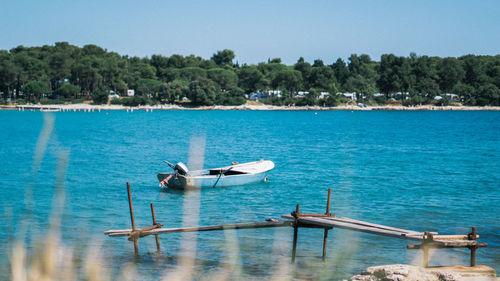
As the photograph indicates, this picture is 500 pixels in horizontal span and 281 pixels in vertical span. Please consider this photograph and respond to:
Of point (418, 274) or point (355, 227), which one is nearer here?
point (418, 274)

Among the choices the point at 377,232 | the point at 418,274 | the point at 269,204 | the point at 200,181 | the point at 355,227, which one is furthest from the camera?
the point at 200,181

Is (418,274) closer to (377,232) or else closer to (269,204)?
(377,232)

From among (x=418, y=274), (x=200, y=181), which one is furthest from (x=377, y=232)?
(x=200, y=181)

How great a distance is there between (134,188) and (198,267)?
1848 centimetres

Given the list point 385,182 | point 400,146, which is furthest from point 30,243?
point 400,146

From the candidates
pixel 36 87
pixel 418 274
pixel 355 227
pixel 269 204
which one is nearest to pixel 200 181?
pixel 269 204

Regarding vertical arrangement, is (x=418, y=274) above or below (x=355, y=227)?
below

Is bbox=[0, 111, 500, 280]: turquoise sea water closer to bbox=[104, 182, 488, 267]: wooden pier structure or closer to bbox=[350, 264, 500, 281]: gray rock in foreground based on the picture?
bbox=[104, 182, 488, 267]: wooden pier structure

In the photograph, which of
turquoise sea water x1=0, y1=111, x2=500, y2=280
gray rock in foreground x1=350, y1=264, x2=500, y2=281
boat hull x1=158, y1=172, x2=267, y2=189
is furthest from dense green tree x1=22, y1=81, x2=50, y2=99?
gray rock in foreground x1=350, y1=264, x2=500, y2=281

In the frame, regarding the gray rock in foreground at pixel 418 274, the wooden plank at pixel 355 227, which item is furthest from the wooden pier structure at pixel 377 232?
the gray rock in foreground at pixel 418 274

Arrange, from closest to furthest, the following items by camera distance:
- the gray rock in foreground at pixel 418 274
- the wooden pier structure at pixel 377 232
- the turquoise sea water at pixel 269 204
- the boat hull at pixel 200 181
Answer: the gray rock in foreground at pixel 418 274 < the wooden pier structure at pixel 377 232 < the turquoise sea water at pixel 269 204 < the boat hull at pixel 200 181

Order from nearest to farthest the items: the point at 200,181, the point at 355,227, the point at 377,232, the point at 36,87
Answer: the point at 377,232 → the point at 355,227 → the point at 200,181 → the point at 36,87

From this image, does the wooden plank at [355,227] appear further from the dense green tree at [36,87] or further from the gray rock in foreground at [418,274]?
the dense green tree at [36,87]

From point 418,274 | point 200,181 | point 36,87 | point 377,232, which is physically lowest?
point 200,181
